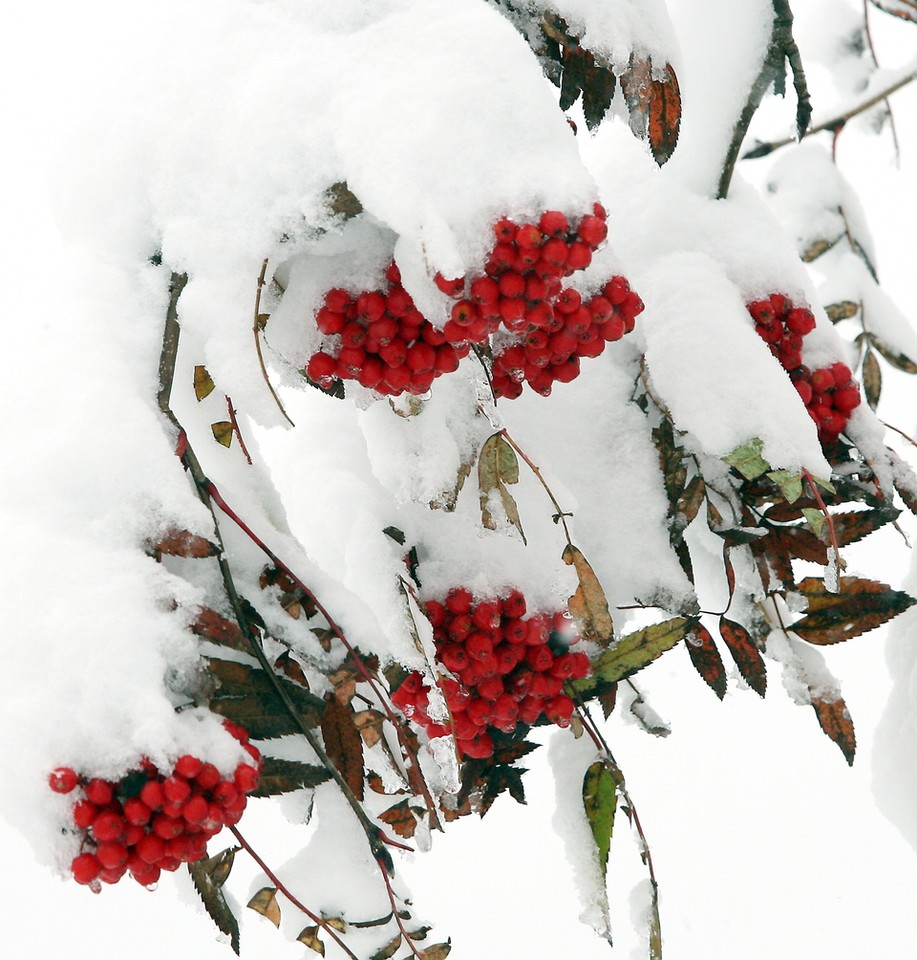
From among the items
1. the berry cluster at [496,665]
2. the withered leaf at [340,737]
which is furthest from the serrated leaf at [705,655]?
the withered leaf at [340,737]

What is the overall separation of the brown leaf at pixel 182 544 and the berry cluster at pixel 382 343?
15 centimetres

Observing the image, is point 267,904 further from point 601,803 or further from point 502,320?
point 502,320

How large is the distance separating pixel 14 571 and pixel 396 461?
31 cm

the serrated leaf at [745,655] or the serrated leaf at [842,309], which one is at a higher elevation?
the serrated leaf at [842,309]

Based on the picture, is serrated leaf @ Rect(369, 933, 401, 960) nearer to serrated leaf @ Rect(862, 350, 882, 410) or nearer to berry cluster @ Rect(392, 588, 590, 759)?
berry cluster @ Rect(392, 588, 590, 759)

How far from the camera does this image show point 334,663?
0.67 m

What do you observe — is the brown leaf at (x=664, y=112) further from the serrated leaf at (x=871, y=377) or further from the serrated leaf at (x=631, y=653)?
the serrated leaf at (x=871, y=377)

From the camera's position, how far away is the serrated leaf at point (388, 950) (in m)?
0.79

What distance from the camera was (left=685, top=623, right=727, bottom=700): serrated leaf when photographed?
0.90 m

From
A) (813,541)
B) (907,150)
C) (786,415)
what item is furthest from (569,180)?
(907,150)

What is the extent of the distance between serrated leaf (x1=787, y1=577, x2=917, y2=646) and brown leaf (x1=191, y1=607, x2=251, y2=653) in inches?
22.6

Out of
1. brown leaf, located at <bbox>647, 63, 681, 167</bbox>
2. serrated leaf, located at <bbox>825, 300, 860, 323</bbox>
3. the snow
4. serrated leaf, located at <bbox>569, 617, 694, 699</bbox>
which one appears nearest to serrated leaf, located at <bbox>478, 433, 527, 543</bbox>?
the snow

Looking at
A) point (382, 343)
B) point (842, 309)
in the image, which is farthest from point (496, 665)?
point (842, 309)

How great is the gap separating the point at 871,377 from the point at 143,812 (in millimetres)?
1164
